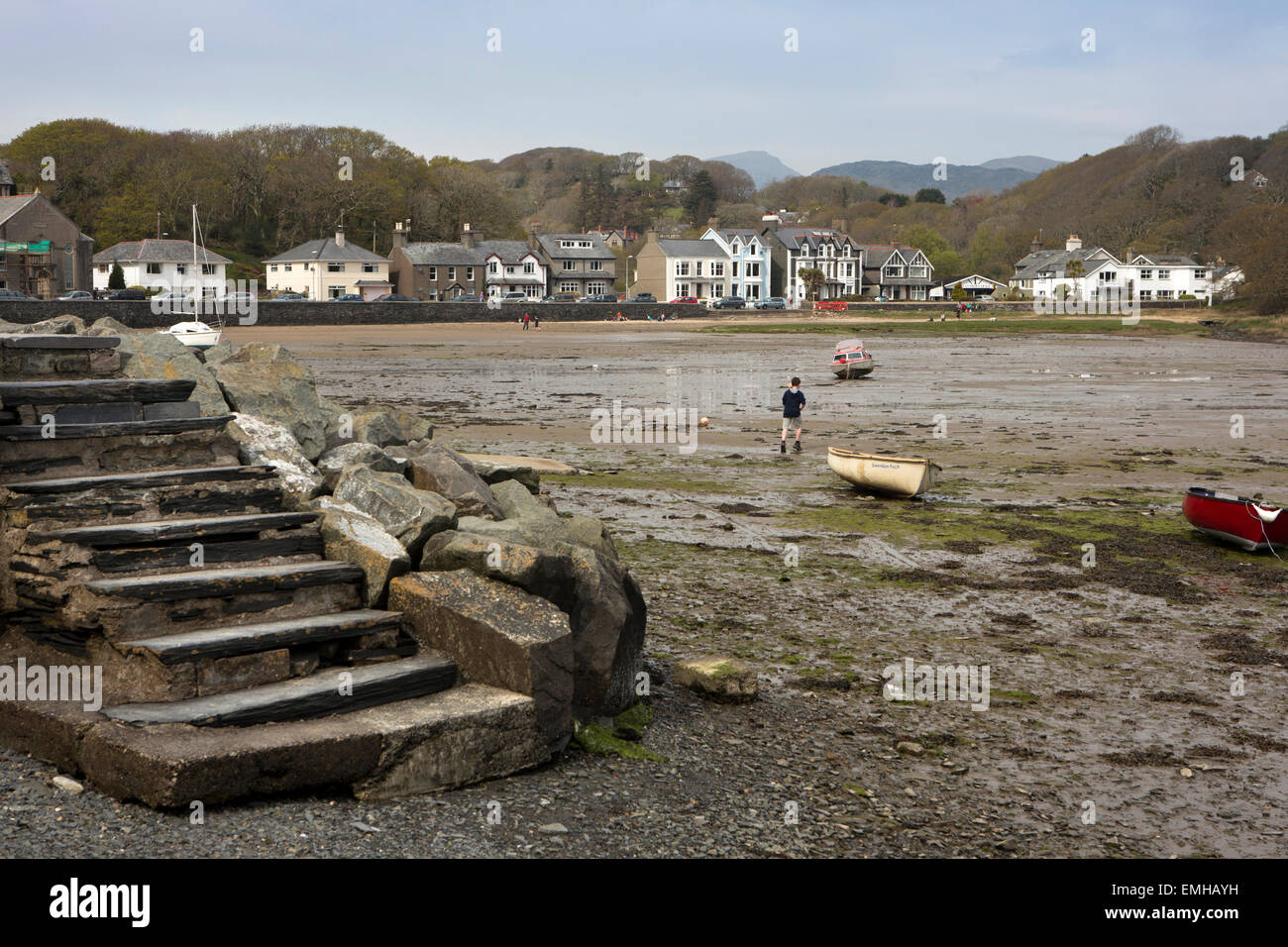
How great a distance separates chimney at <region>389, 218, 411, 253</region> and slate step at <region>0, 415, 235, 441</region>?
100446 millimetres

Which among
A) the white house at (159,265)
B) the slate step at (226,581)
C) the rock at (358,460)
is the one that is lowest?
the slate step at (226,581)

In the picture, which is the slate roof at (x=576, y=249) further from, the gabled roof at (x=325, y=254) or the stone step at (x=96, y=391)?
the stone step at (x=96, y=391)

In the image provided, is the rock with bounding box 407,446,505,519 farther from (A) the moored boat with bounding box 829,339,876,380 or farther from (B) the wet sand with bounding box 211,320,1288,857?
(A) the moored boat with bounding box 829,339,876,380

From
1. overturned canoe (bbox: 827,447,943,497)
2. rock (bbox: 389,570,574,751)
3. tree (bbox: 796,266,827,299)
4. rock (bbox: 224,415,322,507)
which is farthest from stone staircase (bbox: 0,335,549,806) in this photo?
tree (bbox: 796,266,827,299)

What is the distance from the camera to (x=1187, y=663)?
10523 millimetres

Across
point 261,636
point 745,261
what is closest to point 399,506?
point 261,636

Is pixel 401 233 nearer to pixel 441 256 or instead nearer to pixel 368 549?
pixel 441 256

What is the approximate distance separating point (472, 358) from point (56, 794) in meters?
45.9

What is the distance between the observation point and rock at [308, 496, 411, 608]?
7.63 metres

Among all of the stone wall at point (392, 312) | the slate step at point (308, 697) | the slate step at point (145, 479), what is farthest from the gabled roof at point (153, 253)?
the slate step at point (308, 697)

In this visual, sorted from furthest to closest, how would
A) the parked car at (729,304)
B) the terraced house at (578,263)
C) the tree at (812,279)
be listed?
the tree at (812,279), the terraced house at (578,263), the parked car at (729,304)

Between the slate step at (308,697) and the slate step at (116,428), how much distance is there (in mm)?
2180

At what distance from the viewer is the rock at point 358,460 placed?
998 centimetres

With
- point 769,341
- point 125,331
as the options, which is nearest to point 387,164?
point 769,341
